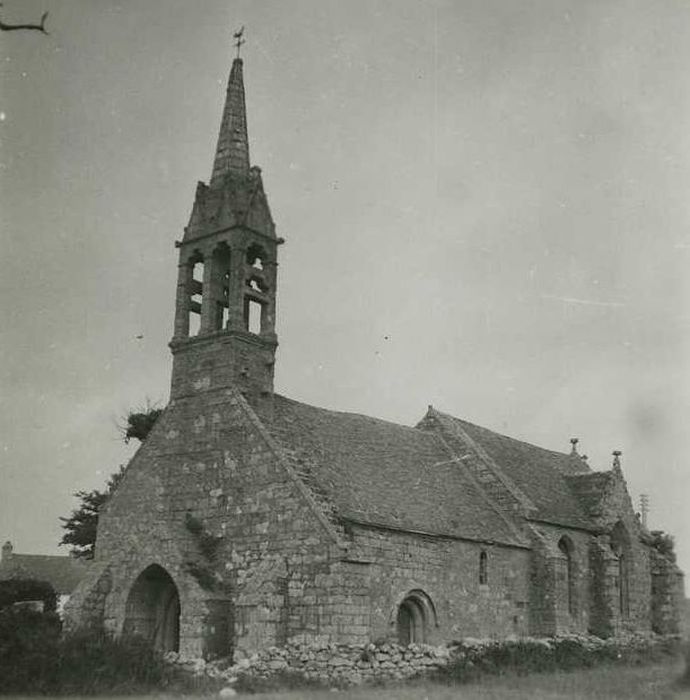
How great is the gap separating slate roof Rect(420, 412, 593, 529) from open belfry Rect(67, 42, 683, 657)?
0.35 m

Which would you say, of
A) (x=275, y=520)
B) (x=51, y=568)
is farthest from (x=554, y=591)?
(x=51, y=568)

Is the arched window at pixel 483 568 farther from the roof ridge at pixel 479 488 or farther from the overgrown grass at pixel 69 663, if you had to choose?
the overgrown grass at pixel 69 663

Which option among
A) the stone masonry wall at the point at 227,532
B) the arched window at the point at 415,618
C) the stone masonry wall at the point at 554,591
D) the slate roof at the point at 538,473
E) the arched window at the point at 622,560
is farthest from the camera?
the arched window at the point at 622,560

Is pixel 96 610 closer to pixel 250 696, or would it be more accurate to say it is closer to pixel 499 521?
pixel 250 696

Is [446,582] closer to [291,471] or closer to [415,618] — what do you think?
[415,618]

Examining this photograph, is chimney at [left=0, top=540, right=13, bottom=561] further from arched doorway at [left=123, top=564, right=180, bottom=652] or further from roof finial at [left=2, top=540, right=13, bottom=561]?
arched doorway at [left=123, top=564, right=180, bottom=652]

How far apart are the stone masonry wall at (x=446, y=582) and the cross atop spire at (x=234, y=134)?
12044 mm

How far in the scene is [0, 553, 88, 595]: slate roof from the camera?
177 feet

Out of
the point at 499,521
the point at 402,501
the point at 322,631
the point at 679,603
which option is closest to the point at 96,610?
the point at 322,631

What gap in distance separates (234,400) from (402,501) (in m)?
5.69

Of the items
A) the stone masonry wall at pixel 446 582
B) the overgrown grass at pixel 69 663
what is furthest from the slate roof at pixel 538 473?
the overgrown grass at pixel 69 663

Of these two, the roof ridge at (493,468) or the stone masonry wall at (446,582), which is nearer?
the stone masonry wall at (446,582)

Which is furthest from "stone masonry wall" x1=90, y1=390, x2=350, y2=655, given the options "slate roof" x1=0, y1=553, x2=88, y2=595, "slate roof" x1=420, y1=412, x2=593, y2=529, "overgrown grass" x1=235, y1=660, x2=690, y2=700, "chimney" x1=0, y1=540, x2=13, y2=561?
"chimney" x1=0, y1=540, x2=13, y2=561

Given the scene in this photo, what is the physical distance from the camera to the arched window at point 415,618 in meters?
25.4
